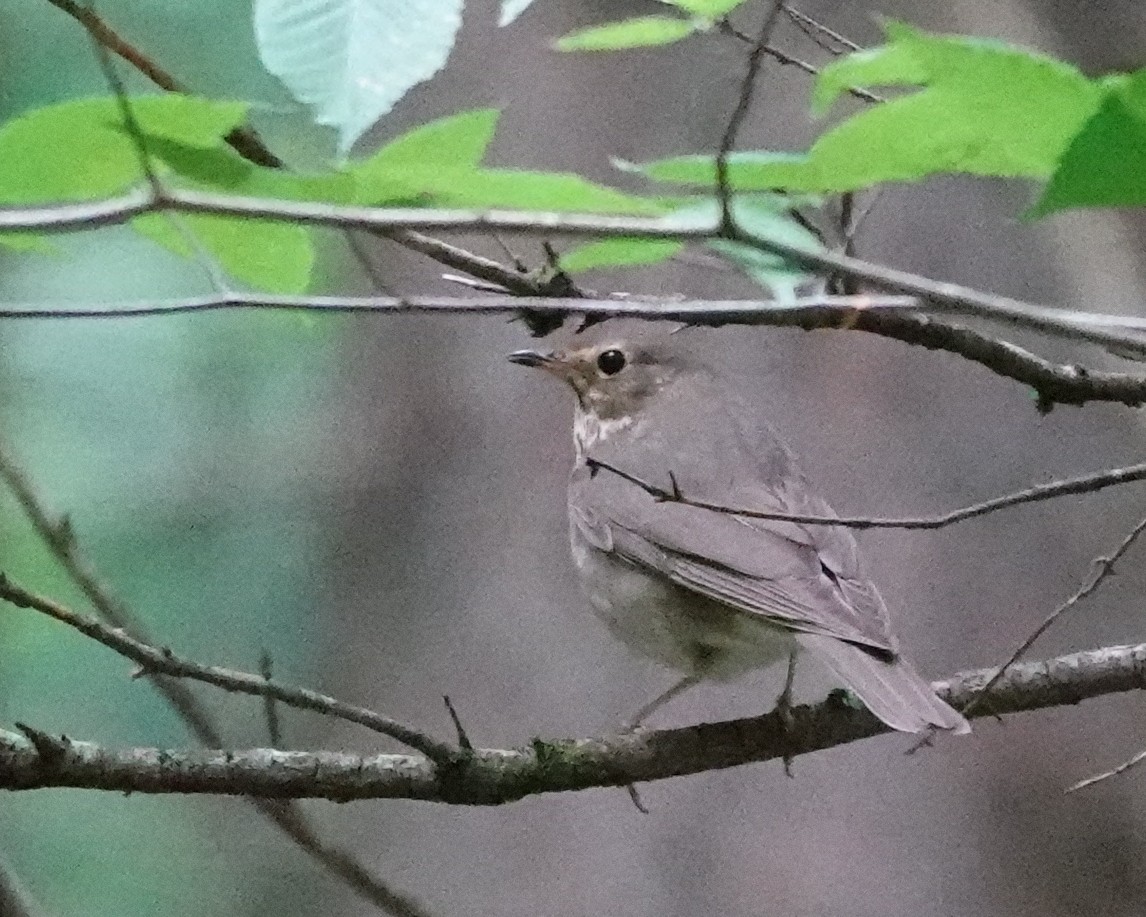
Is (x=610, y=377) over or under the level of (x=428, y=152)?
under

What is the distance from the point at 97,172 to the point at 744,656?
1.34m

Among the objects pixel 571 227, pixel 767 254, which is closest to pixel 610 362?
pixel 767 254

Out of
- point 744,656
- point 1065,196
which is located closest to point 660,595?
point 744,656

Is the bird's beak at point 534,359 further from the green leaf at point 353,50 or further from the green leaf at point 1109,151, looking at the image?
the green leaf at point 1109,151

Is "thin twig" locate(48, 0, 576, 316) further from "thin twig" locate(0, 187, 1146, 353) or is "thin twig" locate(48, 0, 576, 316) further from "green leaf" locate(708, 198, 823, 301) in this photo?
"green leaf" locate(708, 198, 823, 301)

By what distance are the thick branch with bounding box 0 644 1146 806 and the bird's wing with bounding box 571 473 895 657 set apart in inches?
4.1

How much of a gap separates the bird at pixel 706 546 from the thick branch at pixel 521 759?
62 mm

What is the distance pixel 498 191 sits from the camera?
644 mm

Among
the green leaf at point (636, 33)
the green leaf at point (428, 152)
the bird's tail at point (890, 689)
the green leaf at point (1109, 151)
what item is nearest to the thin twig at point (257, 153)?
the green leaf at point (428, 152)

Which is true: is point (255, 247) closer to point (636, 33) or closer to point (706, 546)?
point (636, 33)

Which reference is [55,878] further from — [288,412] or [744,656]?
[744,656]

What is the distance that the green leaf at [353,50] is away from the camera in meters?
0.59

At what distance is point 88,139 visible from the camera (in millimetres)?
640

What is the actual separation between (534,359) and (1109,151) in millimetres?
1675
